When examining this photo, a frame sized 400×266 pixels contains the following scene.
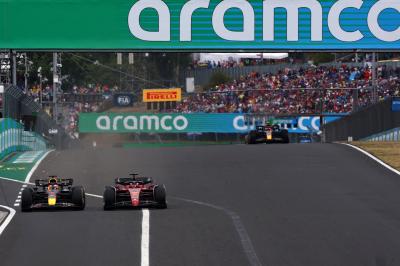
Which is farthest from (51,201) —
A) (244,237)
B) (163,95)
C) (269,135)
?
(163,95)

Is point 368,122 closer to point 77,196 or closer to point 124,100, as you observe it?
point 124,100

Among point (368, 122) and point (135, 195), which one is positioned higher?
point (368, 122)

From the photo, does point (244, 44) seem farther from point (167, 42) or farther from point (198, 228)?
point (198, 228)

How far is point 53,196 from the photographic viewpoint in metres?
18.2

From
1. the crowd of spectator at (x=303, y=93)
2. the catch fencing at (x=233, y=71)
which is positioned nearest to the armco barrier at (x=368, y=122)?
the crowd of spectator at (x=303, y=93)

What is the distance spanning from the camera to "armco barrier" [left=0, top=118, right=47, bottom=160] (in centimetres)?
3141

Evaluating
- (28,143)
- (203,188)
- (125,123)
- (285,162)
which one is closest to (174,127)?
(125,123)

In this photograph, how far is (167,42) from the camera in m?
32.5

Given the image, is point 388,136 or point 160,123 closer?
point 388,136

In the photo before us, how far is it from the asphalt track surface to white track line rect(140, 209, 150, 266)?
92 mm

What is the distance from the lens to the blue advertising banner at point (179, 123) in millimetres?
50625

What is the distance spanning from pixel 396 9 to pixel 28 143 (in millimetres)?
15609

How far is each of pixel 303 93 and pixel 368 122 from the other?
14.8 meters

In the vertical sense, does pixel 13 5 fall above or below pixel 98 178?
above
